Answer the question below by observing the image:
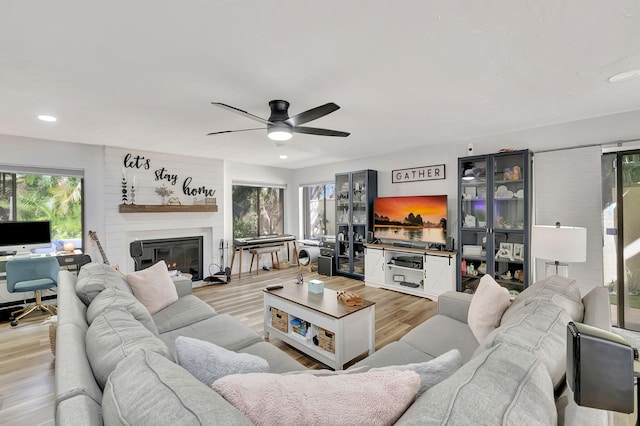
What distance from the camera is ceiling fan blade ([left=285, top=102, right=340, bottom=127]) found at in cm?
216

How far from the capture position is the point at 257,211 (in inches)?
256

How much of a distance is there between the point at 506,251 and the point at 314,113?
10.3ft

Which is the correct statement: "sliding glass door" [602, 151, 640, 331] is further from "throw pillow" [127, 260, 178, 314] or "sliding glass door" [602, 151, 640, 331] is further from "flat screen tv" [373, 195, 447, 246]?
"throw pillow" [127, 260, 178, 314]

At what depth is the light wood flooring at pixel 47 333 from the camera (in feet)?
6.49

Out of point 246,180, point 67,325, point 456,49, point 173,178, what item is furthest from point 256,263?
point 456,49

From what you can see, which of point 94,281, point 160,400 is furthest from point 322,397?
point 94,281

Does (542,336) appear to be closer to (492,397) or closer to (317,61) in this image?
(492,397)

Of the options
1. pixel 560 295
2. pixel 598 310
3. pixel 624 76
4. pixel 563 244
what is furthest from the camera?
pixel 563 244

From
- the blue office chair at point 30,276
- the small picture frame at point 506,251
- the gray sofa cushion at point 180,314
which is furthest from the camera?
the small picture frame at point 506,251

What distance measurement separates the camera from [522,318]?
128cm

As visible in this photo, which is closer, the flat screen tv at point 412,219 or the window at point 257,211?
the flat screen tv at point 412,219

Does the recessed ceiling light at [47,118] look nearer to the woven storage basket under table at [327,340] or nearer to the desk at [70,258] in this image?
the desk at [70,258]

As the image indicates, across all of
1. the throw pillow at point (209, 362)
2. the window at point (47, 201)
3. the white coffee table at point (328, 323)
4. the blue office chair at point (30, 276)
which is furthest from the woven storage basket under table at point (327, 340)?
the window at point (47, 201)

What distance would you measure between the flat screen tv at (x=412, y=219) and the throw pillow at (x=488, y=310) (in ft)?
8.03
